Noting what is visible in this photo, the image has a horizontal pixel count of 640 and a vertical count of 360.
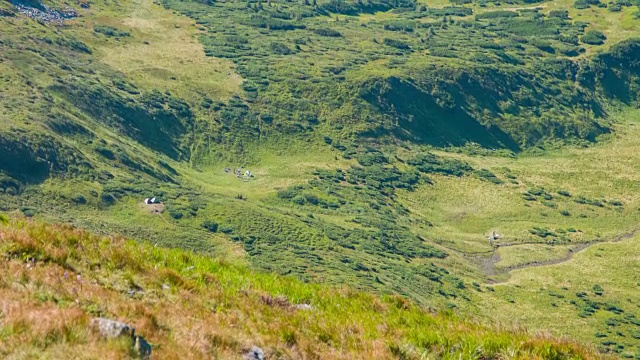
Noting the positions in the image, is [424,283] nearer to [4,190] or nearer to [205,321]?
[4,190]

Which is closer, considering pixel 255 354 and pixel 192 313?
A: pixel 255 354

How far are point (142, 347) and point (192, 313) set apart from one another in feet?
8.39

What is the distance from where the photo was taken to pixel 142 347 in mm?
10367

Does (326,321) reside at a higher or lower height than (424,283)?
higher

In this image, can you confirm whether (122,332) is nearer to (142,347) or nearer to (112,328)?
(112,328)

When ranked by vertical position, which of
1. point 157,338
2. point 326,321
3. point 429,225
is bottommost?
point 429,225

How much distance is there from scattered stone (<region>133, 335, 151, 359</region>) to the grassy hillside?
0.11m

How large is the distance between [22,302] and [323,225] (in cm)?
16735

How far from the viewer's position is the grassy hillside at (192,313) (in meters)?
10.6

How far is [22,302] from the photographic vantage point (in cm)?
1116

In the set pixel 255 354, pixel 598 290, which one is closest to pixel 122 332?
pixel 255 354

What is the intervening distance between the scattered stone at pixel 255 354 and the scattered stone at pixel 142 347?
1680 millimetres

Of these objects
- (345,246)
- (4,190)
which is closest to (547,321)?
(345,246)

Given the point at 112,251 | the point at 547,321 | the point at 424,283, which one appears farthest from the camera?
the point at 424,283
